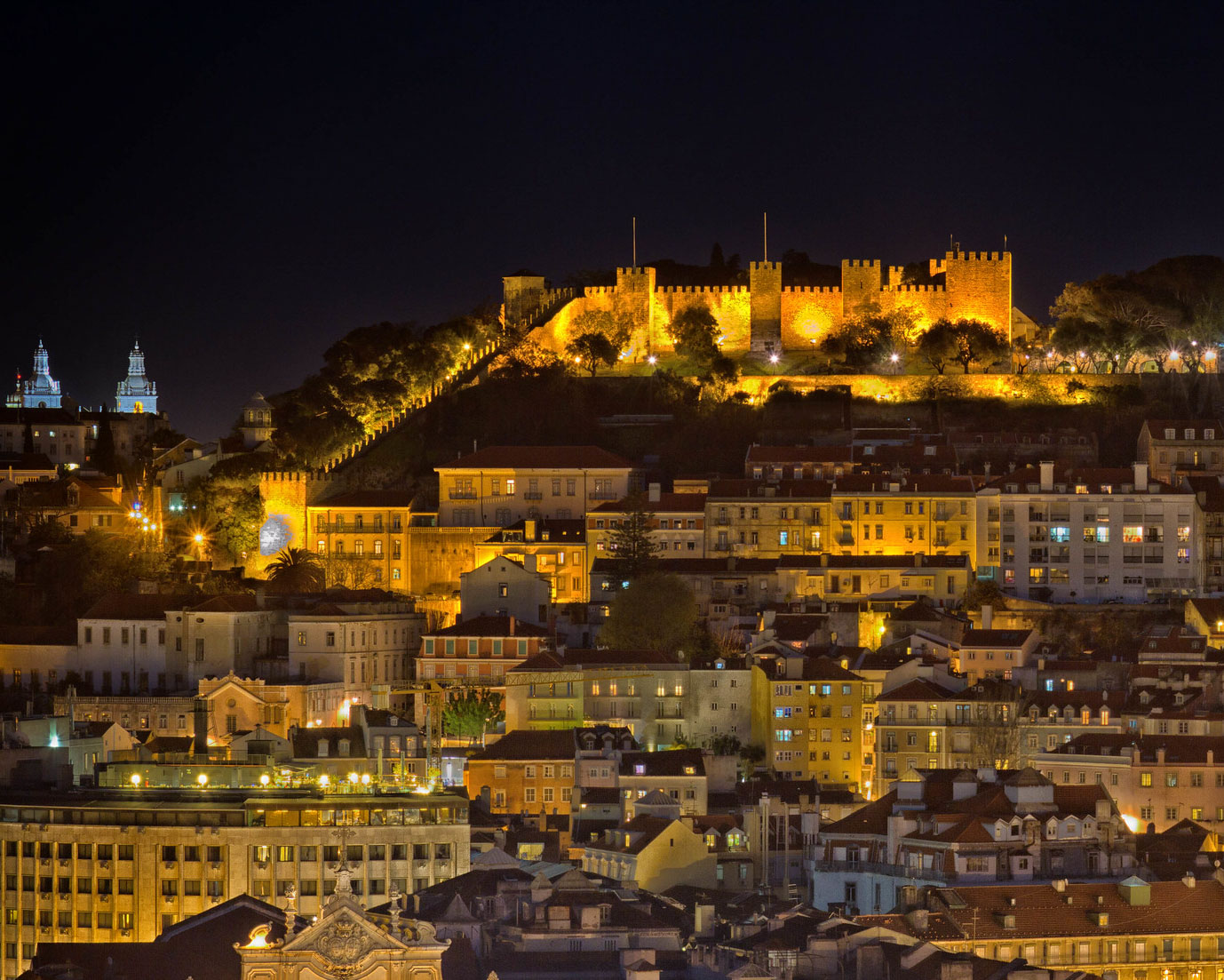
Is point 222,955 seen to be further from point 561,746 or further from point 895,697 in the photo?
point 895,697

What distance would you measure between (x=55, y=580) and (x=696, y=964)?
38.0 meters

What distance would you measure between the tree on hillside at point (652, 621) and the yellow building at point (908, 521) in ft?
19.5

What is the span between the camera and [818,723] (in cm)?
6353

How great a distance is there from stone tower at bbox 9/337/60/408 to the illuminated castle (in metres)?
37.3

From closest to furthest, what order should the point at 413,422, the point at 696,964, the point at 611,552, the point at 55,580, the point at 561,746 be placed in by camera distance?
the point at 696,964 → the point at 561,746 → the point at 611,552 → the point at 55,580 → the point at 413,422

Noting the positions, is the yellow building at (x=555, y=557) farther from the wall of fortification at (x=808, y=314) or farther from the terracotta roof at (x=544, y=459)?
the wall of fortification at (x=808, y=314)

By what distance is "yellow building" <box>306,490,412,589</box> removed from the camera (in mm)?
76375

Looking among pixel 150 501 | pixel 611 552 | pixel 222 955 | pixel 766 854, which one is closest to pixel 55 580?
pixel 150 501

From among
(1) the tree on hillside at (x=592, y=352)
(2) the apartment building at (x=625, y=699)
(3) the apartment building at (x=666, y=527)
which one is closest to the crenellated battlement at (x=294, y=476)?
(3) the apartment building at (x=666, y=527)

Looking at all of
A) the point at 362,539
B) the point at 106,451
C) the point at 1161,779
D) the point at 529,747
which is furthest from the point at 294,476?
the point at 1161,779

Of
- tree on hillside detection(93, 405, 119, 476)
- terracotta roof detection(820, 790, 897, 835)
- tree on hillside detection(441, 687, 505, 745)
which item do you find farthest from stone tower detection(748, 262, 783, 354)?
terracotta roof detection(820, 790, 897, 835)

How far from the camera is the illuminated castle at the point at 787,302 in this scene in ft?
292

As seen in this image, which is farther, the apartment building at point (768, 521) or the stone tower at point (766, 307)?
the stone tower at point (766, 307)

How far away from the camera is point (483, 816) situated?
193 ft
